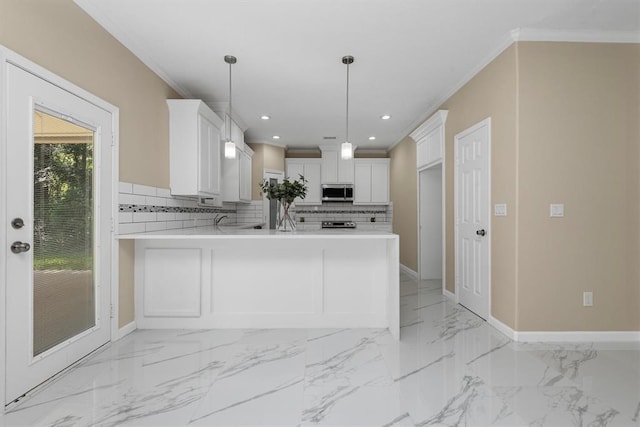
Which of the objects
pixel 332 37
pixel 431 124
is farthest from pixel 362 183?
pixel 332 37

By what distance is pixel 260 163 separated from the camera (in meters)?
6.38

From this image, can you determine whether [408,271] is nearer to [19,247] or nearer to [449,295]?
[449,295]

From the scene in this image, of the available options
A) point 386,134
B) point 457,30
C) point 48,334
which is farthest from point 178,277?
point 386,134

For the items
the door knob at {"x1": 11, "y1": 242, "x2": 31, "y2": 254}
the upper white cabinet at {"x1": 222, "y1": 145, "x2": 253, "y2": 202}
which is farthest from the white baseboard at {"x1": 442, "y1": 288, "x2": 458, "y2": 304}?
the door knob at {"x1": 11, "y1": 242, "x2": 31, "y2": 254}

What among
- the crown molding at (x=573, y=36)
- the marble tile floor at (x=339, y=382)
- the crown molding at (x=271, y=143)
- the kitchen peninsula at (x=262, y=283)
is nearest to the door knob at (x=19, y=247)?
the marble tile floor at (x=339, y=382)

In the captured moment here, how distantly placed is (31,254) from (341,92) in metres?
3.32

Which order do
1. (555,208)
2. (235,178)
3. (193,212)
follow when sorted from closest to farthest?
(555,208) < (193,212) < (235,178)

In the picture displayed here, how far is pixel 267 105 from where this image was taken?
4.45 m

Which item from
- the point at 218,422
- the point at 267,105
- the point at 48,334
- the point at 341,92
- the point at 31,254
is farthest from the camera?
the point at 267,105

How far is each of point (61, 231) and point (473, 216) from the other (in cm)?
356

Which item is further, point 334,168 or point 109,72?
point 334,168

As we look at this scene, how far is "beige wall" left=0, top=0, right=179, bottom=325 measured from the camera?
1.86 m

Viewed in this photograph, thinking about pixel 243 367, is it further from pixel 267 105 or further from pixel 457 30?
pixel 267 105

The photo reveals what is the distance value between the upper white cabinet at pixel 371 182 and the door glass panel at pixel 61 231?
208 inches
